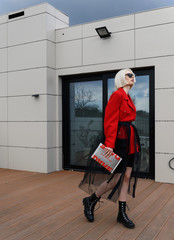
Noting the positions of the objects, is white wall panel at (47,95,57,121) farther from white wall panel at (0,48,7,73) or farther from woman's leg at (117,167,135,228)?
woman's leg at (117,167,135,228)

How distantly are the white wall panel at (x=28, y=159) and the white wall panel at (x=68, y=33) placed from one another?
96.5 inches

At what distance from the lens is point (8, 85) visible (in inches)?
227

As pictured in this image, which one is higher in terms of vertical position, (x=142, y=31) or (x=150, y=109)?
(x=142, y=31)

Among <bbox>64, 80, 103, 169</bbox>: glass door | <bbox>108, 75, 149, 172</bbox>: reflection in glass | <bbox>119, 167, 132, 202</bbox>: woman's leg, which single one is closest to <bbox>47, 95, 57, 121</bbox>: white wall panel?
<bbox>64, 80, 103, 169</bbox>: glass door

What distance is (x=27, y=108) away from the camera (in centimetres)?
553

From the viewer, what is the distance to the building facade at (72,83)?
14.9ft

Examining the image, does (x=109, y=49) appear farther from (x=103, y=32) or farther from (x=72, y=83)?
(x=72, y=83)

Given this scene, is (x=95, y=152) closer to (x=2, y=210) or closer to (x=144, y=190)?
(x=2, y=210)

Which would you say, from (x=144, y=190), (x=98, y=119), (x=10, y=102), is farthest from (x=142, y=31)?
(x=10, y=102)

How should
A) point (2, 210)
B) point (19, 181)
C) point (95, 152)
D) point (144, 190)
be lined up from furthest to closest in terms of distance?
point (19, 181)
point (144, 190)
point (2, 210)
point (95, 152)

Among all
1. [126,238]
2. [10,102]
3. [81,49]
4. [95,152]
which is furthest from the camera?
[10,102]

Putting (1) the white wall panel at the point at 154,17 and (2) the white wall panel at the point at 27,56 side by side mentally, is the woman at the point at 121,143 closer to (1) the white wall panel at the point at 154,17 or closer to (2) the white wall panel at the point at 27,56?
(1) the white wall panel at the point at 154,17

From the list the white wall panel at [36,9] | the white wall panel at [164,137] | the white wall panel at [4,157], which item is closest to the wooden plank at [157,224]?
the white wall panel at [164,137]

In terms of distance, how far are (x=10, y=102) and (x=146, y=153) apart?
126 inches
